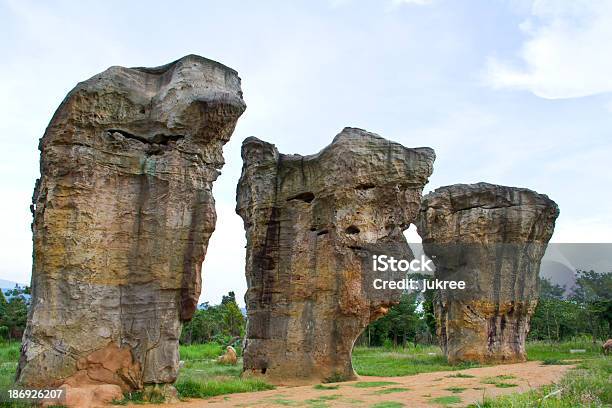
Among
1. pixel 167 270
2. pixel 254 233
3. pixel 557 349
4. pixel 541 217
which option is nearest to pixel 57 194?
pixel 167 270

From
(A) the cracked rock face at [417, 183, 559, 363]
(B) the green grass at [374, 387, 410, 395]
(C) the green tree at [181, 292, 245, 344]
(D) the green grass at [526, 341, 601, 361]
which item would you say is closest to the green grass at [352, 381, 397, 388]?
(B) the green grass at [374, 387, 410, 395]

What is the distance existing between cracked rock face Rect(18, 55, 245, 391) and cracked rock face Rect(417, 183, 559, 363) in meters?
12.5

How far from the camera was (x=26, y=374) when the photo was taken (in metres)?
9.81

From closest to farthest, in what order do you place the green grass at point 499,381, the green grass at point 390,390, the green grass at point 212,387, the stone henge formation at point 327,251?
the green grass at point 212,387 < the green grass at point 390,390 < the green grass at point 499,381 < the stone henge formation at point 327,251

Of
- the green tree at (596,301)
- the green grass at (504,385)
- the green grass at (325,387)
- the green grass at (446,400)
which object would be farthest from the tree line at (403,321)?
the green grass at (446,400)

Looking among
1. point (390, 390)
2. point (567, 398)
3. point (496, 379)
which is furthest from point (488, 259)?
point (567, 398)

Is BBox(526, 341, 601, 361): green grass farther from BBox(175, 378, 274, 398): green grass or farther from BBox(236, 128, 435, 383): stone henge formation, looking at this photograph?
BBox(175, 378, 274, 398): green grass

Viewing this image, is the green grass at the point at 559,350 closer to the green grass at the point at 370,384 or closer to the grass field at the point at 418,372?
the grass field at the point at 418,372

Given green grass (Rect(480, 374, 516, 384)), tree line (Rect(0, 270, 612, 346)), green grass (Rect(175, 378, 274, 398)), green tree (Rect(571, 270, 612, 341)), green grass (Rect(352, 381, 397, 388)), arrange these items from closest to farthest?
green grass (Rect(175, 378, 274, 398)) < green grass (Rect(352, 381, 397, 388)) < green grass (Rect(480, 374, 516, 384)) < green tree (Rect(571, 270, 612, 341)) < tree line (Rect(0, 270, 612, 346))

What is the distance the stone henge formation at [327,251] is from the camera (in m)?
14.3

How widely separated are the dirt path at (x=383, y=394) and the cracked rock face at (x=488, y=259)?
594cm

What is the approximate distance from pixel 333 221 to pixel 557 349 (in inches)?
714

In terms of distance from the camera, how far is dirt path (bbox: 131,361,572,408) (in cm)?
1033
